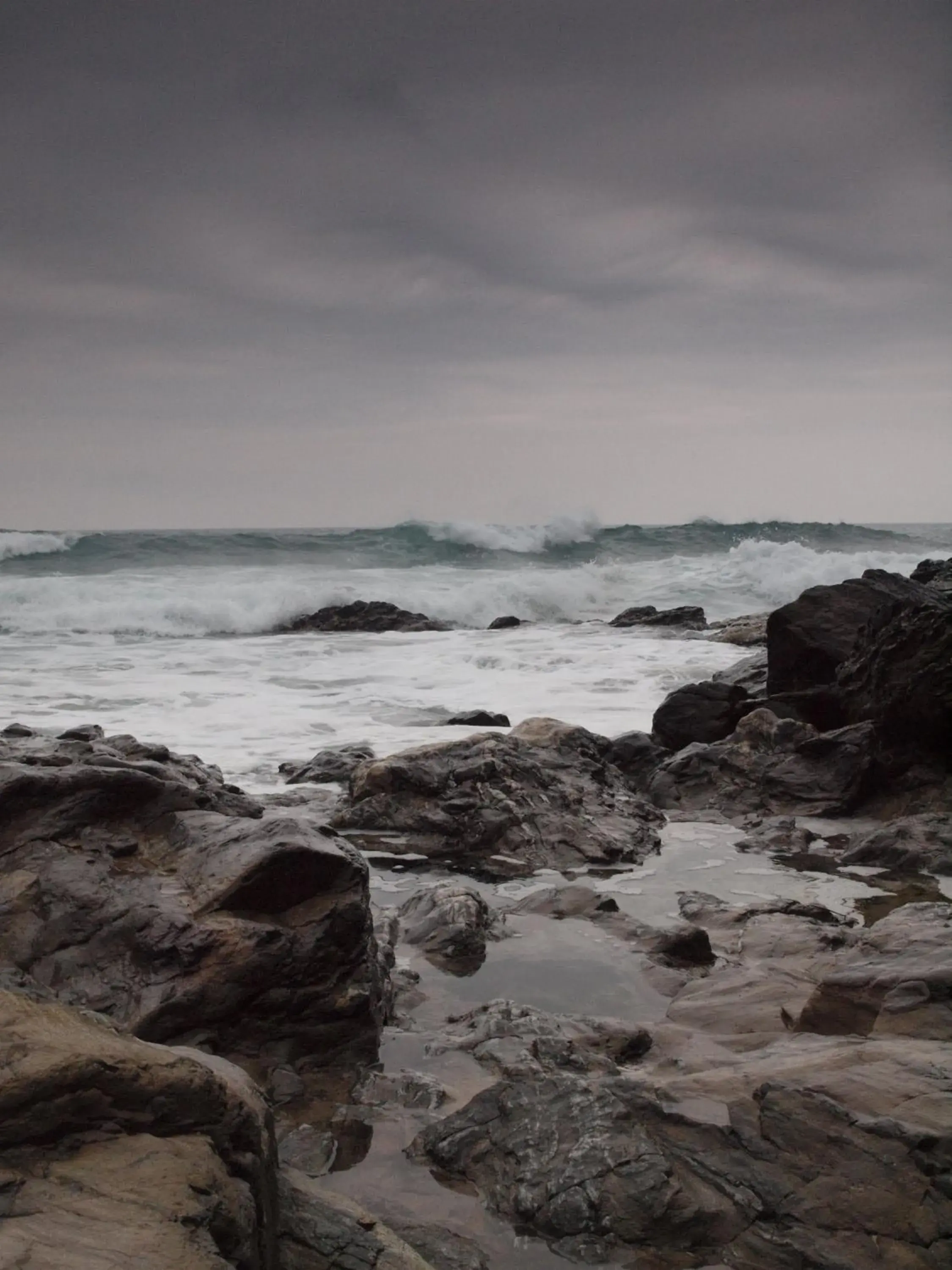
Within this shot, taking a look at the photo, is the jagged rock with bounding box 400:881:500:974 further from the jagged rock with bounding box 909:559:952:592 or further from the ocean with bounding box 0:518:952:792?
the jagged rock with bounding box 909:559:952:592

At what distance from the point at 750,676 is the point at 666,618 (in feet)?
37.3

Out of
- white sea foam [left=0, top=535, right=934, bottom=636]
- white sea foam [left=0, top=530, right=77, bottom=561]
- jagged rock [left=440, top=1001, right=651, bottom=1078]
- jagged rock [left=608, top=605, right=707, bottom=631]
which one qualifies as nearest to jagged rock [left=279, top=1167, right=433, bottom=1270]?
jagged rock [left=440, top=1001, right=651, bottom=1078]

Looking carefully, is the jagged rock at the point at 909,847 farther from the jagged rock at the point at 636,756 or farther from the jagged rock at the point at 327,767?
the jagged rock at the point at 327,767

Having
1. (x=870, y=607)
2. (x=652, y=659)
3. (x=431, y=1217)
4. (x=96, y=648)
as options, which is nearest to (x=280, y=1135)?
(x=431, y=1217)

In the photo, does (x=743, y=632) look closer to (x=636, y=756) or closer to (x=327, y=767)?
(x=636, y=756)

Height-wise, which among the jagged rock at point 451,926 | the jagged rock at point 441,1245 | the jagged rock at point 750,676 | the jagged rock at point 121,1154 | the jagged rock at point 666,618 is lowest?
the jagged rock at point 451,926

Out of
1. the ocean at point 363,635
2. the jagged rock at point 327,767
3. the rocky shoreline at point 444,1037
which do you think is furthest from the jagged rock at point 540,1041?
the ocean at point 363,635

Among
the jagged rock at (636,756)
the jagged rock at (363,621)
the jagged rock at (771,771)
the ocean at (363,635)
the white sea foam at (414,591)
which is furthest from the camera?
the white sea foam at (414,591)

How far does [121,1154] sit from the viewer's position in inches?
70.0

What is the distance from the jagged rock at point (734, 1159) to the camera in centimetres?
225

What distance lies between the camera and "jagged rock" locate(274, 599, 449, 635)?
22.2 m

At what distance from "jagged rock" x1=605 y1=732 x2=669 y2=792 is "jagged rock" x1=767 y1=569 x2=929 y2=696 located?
1.58 m

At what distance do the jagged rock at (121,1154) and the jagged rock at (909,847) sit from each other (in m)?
4.46

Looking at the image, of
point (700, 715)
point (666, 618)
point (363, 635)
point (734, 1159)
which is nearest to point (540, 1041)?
point (734, 1159)
